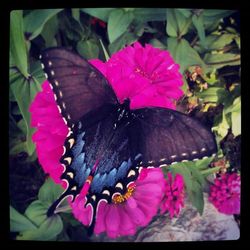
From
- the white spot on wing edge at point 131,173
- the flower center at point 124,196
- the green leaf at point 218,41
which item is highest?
the green leaf at point 218,41

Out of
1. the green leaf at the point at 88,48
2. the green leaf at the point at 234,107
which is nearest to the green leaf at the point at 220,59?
the green leaf at the point at 234,107

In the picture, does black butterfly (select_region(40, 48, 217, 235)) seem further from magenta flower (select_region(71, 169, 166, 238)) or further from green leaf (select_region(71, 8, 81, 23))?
green leaf (select_region(71, 8, 81, 23))

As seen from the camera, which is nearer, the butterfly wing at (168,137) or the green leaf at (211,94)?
the butterfly wing at (168,137)

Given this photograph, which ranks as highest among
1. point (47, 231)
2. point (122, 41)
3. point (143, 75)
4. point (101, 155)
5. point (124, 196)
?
point (122, 41)

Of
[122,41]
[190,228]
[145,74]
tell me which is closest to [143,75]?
[145,74]

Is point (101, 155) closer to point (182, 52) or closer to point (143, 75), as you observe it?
point (143, 75)

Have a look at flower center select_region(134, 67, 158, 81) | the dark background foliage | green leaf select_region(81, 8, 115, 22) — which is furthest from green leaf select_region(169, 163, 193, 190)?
green leaf select_region(81, 8, 115, 22)

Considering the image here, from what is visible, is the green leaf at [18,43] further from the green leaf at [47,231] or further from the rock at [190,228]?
the rock at [190,228]
